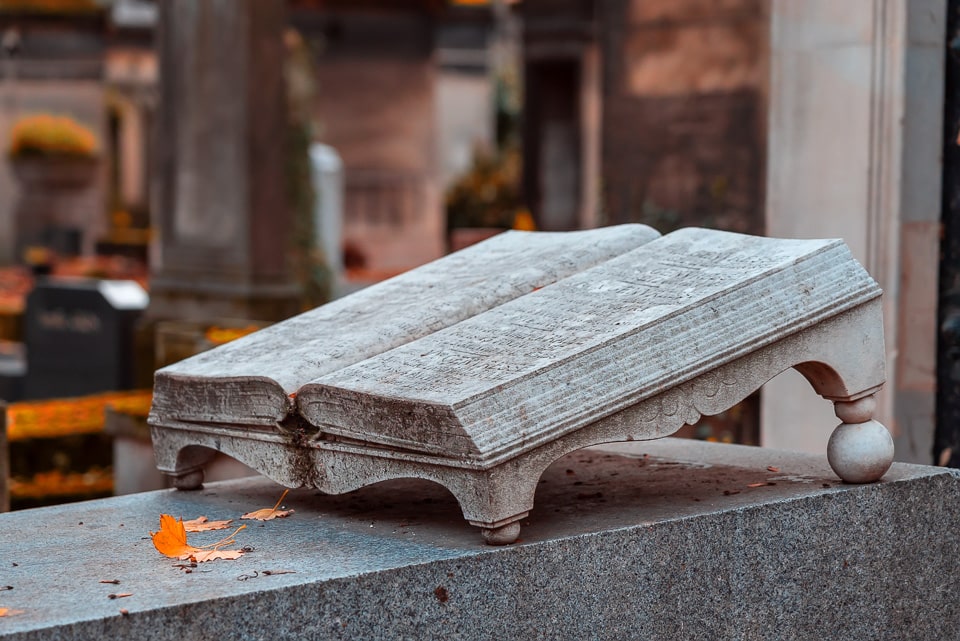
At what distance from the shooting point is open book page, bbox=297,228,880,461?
2.88 meters

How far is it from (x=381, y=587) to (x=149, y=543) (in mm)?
607

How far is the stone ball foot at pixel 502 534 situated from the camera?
2.88 metres

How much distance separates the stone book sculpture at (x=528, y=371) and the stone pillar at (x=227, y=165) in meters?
6.90

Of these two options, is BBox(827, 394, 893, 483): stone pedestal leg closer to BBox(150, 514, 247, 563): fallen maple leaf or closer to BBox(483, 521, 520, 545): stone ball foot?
BBox(483, 521, 520, 545): stone ball foot

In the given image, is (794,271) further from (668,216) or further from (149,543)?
(668,216)

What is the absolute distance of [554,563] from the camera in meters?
2.92

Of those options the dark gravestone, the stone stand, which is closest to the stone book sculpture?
the stone stand

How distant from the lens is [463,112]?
2577 centimetres

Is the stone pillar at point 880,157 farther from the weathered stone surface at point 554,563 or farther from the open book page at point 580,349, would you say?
the open book page at point 580,349

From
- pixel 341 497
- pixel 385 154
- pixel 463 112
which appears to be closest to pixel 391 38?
pixel 385 154

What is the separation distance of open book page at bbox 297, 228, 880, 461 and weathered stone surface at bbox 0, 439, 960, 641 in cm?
24

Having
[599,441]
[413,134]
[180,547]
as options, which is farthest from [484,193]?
[180,547]

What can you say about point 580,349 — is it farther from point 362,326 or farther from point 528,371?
point 362,326

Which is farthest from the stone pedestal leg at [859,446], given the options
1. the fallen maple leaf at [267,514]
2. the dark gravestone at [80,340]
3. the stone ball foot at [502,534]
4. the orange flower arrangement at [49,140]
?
the orange flower arrangement at [49,140]
